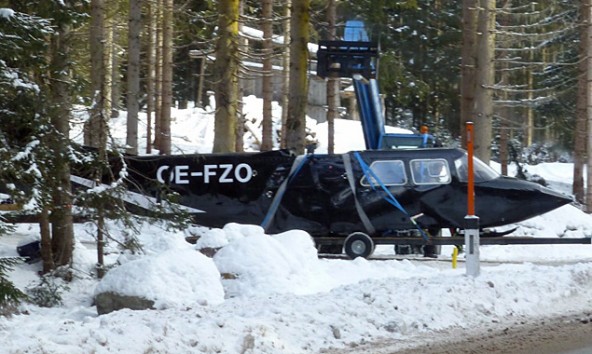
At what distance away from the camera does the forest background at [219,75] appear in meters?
11.5

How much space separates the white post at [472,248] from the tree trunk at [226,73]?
1165cm

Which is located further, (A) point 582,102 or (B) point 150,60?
(B) point 150,60

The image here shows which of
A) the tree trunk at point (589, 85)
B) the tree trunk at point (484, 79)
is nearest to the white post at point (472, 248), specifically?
the tree trunk at point (484, 79)

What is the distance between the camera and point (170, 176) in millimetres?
18109

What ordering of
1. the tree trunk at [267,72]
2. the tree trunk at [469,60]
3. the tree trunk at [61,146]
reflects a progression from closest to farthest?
1. the tree trunk at [61,146]
2. the tree trunk at [469,60]
3. the tree trunk at [267,72]

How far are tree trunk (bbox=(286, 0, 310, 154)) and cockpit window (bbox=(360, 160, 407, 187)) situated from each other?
2.63 meters

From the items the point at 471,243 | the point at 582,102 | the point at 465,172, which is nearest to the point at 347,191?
the point at 465,172

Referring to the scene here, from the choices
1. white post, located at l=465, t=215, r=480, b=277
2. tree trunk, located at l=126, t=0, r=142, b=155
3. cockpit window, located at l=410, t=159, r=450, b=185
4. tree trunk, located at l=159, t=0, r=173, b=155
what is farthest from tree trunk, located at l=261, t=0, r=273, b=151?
white post, located at l=465, t=215, r=480, b=277

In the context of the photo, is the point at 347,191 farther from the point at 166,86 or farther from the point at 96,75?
the point at 166,86

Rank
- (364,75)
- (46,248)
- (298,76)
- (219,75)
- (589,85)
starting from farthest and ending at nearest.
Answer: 1. (589,85)
2. (219,75)
3. (364,75)
4. (298,76)
5. (46,248)

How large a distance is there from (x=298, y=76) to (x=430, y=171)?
3920 mm

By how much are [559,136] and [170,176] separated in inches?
1516

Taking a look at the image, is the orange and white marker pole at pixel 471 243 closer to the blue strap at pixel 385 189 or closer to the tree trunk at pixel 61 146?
the tree trunk at pixel 61 146

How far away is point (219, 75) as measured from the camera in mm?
22984
